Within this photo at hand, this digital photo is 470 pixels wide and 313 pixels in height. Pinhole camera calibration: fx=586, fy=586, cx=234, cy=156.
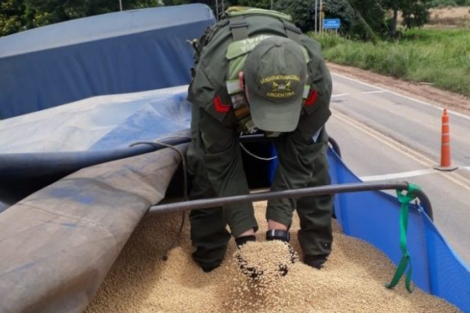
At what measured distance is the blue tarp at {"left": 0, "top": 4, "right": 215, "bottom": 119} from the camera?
6258mm

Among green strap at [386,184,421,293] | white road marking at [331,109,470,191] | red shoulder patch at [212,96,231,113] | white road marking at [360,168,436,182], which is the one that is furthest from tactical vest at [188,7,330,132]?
white road marking at [331,109,470,191]

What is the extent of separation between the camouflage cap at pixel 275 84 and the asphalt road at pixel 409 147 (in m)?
3.16

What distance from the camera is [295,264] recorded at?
9.72ft

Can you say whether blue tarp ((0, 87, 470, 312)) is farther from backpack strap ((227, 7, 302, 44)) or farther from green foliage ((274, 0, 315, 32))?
green foliage ((274, 0, 315, 32))

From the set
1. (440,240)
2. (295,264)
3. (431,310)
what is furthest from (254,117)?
(431,310)

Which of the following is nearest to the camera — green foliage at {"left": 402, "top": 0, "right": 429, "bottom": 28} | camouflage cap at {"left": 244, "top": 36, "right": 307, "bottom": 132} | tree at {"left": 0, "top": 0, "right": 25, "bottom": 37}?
camouflage cap at {"left": 244, "top": 36, "right": 307, "bottom": 132}

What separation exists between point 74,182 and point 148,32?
4.15m

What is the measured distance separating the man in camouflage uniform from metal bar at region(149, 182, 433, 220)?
1.00ft

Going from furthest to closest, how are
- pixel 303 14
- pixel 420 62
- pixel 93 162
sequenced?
1. pixel 303 14
2. pixel 420 62
3. pixel 93 162

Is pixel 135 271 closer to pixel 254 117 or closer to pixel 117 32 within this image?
pixel 254 117

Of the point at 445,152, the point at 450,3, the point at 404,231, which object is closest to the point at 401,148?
the point at 445,152

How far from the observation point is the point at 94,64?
643 centimetres

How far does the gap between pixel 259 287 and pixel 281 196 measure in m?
0.44

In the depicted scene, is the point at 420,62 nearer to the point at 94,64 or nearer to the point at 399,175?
the point at 399,175
